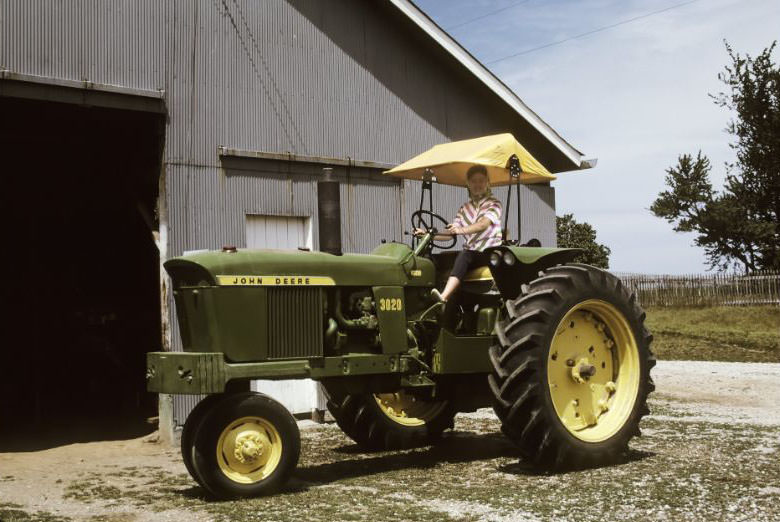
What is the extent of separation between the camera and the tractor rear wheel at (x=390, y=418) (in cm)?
803

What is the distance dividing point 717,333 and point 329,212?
19.9m

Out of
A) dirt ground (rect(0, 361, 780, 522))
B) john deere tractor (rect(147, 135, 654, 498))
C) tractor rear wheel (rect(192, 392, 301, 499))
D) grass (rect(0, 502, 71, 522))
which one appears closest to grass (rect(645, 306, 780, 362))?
dirt ground (rect(0, 361, 780, 522))

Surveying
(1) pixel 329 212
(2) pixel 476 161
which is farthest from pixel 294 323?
(2) pixel 476 161

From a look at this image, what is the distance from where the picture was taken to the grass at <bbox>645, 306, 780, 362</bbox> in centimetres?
1995

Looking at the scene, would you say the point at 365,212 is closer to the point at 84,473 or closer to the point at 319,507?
the point at 84,473

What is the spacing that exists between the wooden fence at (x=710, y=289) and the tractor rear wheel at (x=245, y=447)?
90.9ft

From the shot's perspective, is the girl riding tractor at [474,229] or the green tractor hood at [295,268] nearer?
the green tractor hood at [295,268]

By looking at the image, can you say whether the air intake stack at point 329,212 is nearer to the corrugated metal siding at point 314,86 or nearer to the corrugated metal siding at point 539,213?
the corrugated metal siding at point 314,86

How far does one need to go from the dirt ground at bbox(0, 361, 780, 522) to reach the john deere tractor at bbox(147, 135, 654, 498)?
0.31m

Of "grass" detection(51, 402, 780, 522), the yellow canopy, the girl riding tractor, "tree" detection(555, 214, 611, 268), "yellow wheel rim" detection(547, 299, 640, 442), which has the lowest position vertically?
"grass" detection(51, 402, 780, 522)

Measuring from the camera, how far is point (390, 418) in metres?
8.12

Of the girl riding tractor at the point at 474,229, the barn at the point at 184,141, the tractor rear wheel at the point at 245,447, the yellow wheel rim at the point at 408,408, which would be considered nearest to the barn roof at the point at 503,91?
the barn at the point at 184,141

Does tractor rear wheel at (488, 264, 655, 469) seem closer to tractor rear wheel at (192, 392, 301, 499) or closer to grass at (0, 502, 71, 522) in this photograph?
tractor rear wheel at (192, 392, 301, 499)

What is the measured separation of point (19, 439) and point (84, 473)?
9.94ft
